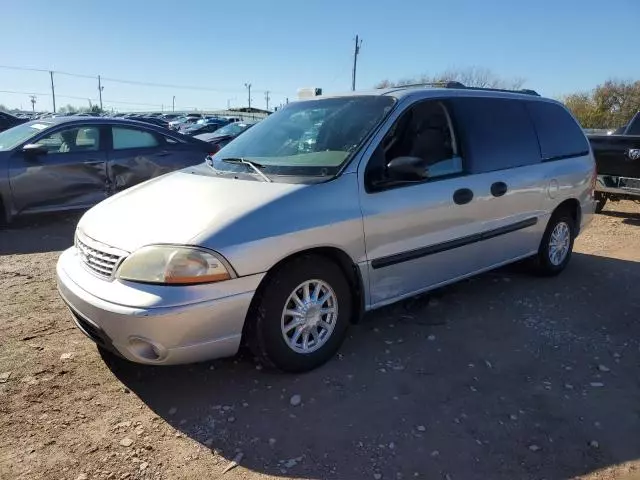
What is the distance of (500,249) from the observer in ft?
15.0

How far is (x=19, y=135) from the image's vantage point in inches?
283

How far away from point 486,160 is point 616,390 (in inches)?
76.1

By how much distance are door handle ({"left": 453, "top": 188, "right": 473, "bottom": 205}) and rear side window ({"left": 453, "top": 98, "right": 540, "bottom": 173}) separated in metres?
0.20

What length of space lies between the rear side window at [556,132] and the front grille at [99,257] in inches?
151

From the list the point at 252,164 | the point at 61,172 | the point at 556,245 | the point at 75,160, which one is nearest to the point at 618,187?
the point at 556,245

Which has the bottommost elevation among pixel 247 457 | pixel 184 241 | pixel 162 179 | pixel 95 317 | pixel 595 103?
pixel 247 457

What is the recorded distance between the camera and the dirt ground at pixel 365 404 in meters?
2.56

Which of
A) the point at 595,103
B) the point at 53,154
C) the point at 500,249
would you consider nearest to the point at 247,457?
the point at 500,249

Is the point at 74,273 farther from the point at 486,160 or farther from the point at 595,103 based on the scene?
the point at 595,103

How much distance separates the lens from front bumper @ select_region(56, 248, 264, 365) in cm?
273

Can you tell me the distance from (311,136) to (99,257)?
5.54 ft

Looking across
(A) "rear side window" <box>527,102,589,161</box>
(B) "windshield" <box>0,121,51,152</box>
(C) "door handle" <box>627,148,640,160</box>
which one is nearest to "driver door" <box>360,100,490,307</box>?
(A) "rear side window" <box>527,102,589,161</box>

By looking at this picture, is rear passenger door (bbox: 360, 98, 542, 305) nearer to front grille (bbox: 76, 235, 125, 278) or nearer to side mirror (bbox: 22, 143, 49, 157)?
front grille (bbox: 76, 235, 125, 278)

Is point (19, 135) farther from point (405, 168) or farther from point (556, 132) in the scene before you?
point (556, 132)
